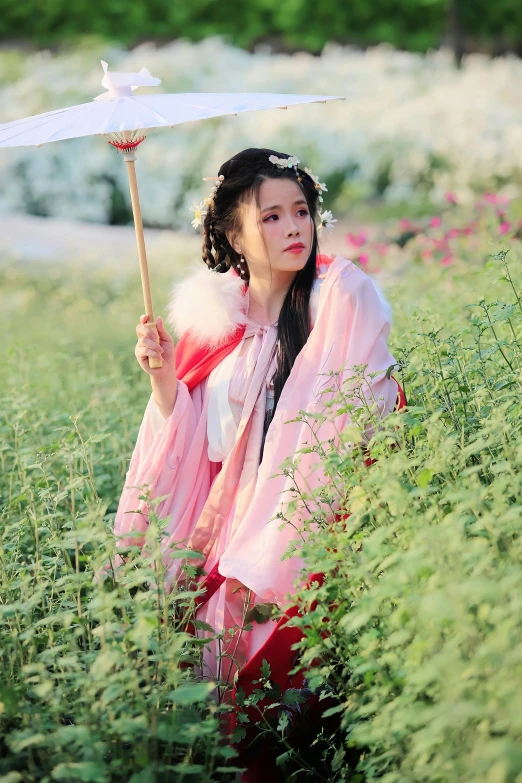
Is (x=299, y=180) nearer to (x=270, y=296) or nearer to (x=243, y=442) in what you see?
(x=270, y=296)

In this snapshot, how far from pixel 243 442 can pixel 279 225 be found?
0.64m

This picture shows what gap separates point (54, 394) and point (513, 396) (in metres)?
2.53

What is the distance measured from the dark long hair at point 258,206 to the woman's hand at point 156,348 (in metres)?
0.31

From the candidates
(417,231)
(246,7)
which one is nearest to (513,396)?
(417,231)

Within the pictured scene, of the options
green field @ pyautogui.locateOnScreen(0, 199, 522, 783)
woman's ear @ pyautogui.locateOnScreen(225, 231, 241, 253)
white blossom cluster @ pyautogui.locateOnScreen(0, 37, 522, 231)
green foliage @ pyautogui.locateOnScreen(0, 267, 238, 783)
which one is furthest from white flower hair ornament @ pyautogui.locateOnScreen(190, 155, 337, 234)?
white blossom cluster @ pyautogui.locateOnScreen(0, 37, 522, 231)

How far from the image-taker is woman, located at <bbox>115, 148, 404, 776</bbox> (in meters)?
2.55

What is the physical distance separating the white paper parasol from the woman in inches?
10.5

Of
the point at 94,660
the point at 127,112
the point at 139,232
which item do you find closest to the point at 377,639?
the point at 94,660

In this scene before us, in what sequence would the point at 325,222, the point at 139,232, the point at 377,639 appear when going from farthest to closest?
1. the point at 325,222
2. the point at 139,232
3. the point at 377,639

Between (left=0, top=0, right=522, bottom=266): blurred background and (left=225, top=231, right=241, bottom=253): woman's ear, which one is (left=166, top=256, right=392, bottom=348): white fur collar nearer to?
(left=225, top=231, right=241, bottom=253): woman's ear

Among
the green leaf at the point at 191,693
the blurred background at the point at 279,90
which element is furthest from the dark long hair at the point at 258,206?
the blurred background at the point at 279,90

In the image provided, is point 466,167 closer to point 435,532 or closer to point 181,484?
point 181,484

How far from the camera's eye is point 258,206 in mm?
2814

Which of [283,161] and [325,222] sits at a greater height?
[283,161]
